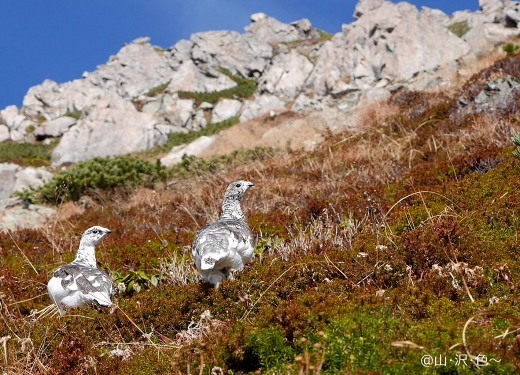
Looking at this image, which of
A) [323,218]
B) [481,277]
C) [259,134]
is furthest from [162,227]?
[259,134]

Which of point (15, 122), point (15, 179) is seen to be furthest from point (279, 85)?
point (15, 122)

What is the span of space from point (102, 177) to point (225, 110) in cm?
4355

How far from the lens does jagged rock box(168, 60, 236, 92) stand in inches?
2709

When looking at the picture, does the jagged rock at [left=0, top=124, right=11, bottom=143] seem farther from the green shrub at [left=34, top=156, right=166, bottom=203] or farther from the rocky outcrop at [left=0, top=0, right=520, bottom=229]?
the green shrub at [left=34, top=156, right=166, bottom=203]

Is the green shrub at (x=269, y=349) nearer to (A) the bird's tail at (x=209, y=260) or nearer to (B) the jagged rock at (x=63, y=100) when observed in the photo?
(A) the bird's tail at (x=209, y=260)

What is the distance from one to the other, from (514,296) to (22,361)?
4.22m

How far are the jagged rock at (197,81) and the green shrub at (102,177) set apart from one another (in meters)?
50.9

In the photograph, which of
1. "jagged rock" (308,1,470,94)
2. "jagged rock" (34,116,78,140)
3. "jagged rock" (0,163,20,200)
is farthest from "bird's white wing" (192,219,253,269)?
"jagged rock" (34,116,78,140)

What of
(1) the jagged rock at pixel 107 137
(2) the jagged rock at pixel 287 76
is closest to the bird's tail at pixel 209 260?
(1) the jagged rock at pixel 107 137

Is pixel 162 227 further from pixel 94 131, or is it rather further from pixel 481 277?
pixel 94 131

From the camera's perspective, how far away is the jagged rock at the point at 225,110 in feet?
192

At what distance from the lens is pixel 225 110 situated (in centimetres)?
5931

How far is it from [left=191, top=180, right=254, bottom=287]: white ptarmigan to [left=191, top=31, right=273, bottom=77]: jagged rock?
246 ft

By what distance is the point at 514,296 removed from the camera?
431 centimetres
